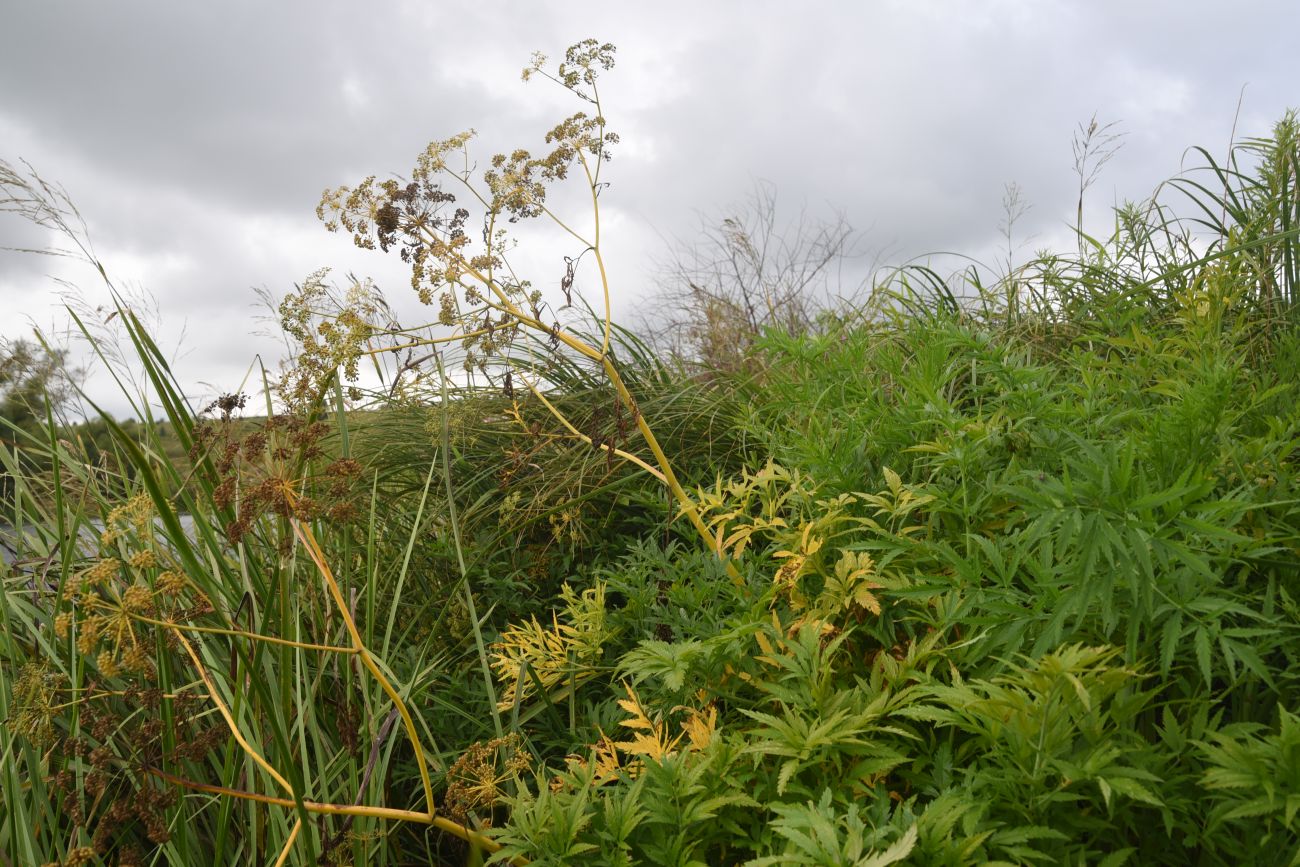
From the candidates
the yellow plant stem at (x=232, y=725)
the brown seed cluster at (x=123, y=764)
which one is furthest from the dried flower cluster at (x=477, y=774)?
the brown seed cluster at (x=123, y=764)

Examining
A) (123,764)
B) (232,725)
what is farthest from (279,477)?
(123,764)

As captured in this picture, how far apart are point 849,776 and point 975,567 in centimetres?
43

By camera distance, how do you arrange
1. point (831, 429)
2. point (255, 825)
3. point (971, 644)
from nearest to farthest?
point (971, 644) → point (255, 825) → point (831, 429)

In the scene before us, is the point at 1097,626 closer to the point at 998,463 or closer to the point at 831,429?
the point at 998,463

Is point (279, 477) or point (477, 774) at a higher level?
point (279, 477)

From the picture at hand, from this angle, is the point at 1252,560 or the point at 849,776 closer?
the point at 849,776

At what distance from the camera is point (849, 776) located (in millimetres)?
1578

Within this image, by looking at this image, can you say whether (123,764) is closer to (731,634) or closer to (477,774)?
(477,774)

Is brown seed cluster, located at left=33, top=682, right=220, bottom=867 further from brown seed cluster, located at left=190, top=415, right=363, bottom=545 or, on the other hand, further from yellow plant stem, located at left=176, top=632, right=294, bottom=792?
brown seed cluster, located at left=190, top=415, right=363, bottom=545

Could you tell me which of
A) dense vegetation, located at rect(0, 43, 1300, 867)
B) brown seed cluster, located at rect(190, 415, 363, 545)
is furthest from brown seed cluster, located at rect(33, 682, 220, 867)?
brown seed cluster, located at rect(190, 415, 363, 545)

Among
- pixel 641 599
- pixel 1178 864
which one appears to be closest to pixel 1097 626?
pixel 1178 864

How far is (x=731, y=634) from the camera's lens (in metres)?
1.77

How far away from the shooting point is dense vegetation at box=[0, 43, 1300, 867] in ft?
4.77

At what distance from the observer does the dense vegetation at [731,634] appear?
145cm
